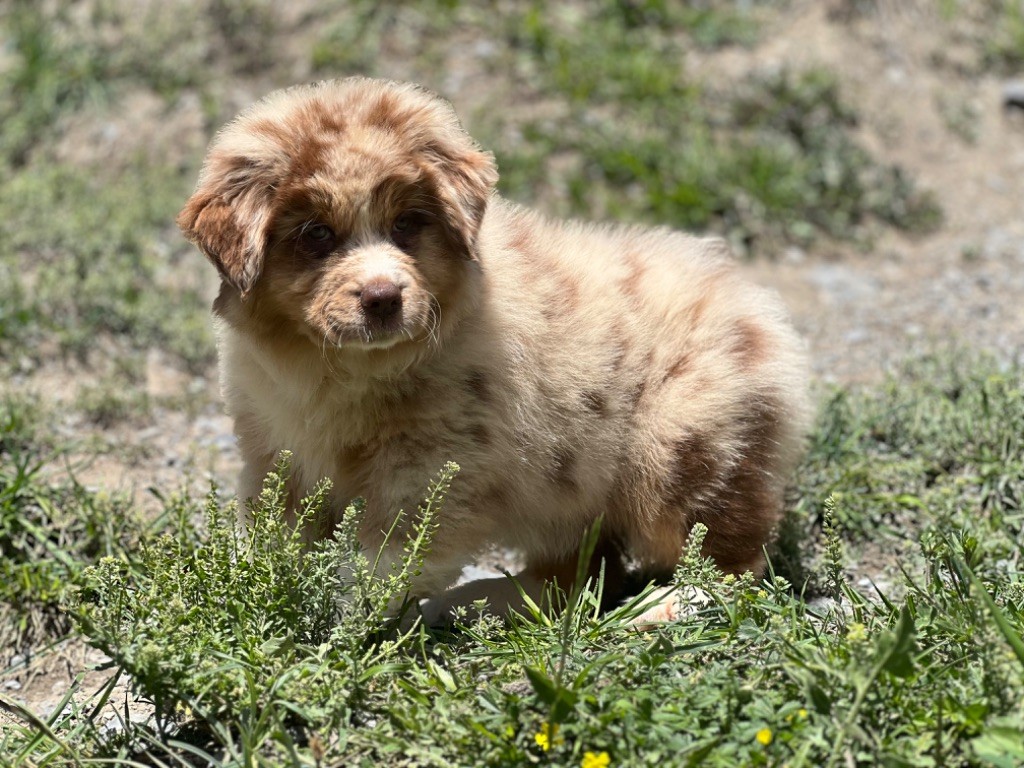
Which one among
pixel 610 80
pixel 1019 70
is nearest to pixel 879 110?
pixel 1019 70

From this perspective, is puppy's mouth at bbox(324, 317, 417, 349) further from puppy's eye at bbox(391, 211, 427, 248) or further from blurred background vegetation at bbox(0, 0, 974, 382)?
blurred background vegetation at bbox(0, 0, 974, 382)

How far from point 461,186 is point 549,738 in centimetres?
183

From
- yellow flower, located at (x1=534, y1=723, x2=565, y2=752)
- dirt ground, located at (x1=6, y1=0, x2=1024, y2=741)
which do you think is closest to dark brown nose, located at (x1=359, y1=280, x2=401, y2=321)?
yellow flower, located at (x1=534, y1=723, x2=565, y2=752)

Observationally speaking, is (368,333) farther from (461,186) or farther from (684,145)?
(684,145)

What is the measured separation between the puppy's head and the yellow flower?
1290mm

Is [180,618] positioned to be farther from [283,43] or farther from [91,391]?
[283,43]

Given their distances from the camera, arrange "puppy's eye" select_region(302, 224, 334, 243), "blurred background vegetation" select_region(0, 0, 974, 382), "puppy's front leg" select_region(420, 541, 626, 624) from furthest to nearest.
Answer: "blurred background vegetation" select_region(0, 0, 974, 382)
"puppy's front leg" select_region(420, 541, 626, 624)
"puppy's eye" select_region(302, 224, 334, 243)

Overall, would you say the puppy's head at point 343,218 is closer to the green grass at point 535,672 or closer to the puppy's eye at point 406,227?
the puppy's eye at point 406,227

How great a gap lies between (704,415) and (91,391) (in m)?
3.19

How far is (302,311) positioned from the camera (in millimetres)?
3834

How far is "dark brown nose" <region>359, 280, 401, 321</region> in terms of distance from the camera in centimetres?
361

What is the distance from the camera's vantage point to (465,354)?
13.2 ft

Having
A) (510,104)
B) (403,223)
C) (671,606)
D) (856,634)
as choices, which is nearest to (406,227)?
(403,223)

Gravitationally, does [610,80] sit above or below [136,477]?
above
